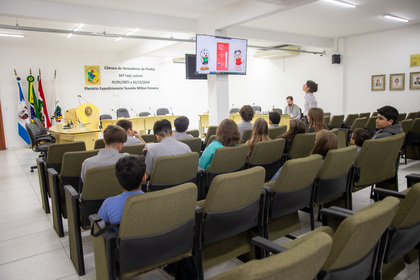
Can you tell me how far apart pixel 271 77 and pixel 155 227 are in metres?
12.6

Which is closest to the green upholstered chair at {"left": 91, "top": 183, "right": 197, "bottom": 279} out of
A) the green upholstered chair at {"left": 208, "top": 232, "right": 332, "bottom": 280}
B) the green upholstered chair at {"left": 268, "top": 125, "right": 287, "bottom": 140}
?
the green upholstered chair at {"left": 208, "top": 232, "right": 332, "bottom": 280}

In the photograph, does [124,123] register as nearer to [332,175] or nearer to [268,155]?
[268,155]

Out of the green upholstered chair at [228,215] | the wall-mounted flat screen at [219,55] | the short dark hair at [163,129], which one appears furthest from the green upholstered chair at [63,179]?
the wall-mounted flat screen at [219,55]

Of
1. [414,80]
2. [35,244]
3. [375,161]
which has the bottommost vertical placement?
[35,244]

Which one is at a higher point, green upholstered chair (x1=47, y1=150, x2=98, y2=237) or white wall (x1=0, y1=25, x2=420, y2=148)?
white wall (x1=0, y1=25, x2=420, y2=148)

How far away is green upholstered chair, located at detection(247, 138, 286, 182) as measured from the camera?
3.25 m

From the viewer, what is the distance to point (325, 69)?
11375 mm

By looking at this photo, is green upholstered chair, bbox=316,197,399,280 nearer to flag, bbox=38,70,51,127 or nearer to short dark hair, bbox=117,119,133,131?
short dark hair, bbox=117,119,133,131

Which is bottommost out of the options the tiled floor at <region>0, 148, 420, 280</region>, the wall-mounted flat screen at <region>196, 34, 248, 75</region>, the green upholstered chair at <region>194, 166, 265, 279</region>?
the tiled floor at <region>0, 148, 420, 280</region>

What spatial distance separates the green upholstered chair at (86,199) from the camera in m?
2.27

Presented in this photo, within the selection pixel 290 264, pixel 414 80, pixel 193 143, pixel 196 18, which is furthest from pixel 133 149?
pixel 414 80

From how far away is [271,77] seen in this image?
529 inches

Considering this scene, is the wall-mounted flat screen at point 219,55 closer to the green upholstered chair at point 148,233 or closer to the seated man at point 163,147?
the seated man at point 163,147

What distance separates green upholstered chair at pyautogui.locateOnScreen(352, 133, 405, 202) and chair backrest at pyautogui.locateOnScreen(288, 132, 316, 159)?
0.88m
